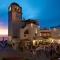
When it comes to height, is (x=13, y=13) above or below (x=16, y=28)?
above

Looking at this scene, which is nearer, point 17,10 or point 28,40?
point 28,40

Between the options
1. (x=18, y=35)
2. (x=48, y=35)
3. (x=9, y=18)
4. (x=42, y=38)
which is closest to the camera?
(x=42, y=38)

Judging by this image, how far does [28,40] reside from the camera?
40375 millimetres

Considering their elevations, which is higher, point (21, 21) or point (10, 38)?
point (21, 21)

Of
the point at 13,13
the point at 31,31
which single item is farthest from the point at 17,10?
the point at 31,31

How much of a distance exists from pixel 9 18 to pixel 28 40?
35.7 ft

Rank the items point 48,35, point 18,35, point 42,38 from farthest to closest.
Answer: point 18,35 < point 48,35 < point 42,38

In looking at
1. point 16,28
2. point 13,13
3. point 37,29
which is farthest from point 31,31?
point 13,13

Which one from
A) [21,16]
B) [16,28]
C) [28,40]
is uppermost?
[21,16]

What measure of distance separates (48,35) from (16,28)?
348 inches

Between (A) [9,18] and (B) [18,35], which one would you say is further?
(A) [9,18]

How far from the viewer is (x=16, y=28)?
46.5 metres

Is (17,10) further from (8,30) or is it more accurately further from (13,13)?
(8,30)

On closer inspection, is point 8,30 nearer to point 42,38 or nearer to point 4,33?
point 4,33
